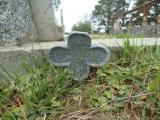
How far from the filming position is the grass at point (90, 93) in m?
1.33

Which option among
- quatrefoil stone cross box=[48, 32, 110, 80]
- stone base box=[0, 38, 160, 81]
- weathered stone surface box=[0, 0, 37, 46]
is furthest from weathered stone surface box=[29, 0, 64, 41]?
quatrefoil stone cross box=[48, 32, 110, 80]

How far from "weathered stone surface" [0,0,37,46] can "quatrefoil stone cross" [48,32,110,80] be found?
1.39 feet

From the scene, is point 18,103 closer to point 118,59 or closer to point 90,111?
point 90,111

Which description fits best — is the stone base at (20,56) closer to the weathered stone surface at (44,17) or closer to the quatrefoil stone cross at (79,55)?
the quatrefoil stone cross at (79,55)

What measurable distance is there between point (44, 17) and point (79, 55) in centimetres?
86

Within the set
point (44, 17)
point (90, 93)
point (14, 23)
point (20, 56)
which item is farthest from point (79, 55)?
point (44, 17)

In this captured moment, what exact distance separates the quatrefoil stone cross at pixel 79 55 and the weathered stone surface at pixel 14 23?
42 centimetres

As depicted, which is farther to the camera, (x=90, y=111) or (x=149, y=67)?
(x=149, y=67)

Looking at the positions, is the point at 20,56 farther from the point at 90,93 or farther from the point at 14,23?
the point at 90,93

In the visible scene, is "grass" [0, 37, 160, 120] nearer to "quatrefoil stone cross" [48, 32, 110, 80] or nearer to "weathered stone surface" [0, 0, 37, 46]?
"quatrefoil stone cross" [48, 32, 110, 80]

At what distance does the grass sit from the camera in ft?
4.35

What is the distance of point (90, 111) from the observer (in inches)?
53.1

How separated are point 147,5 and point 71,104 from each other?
5.41 meters

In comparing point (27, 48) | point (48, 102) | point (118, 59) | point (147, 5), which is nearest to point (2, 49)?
point (27, 48)
